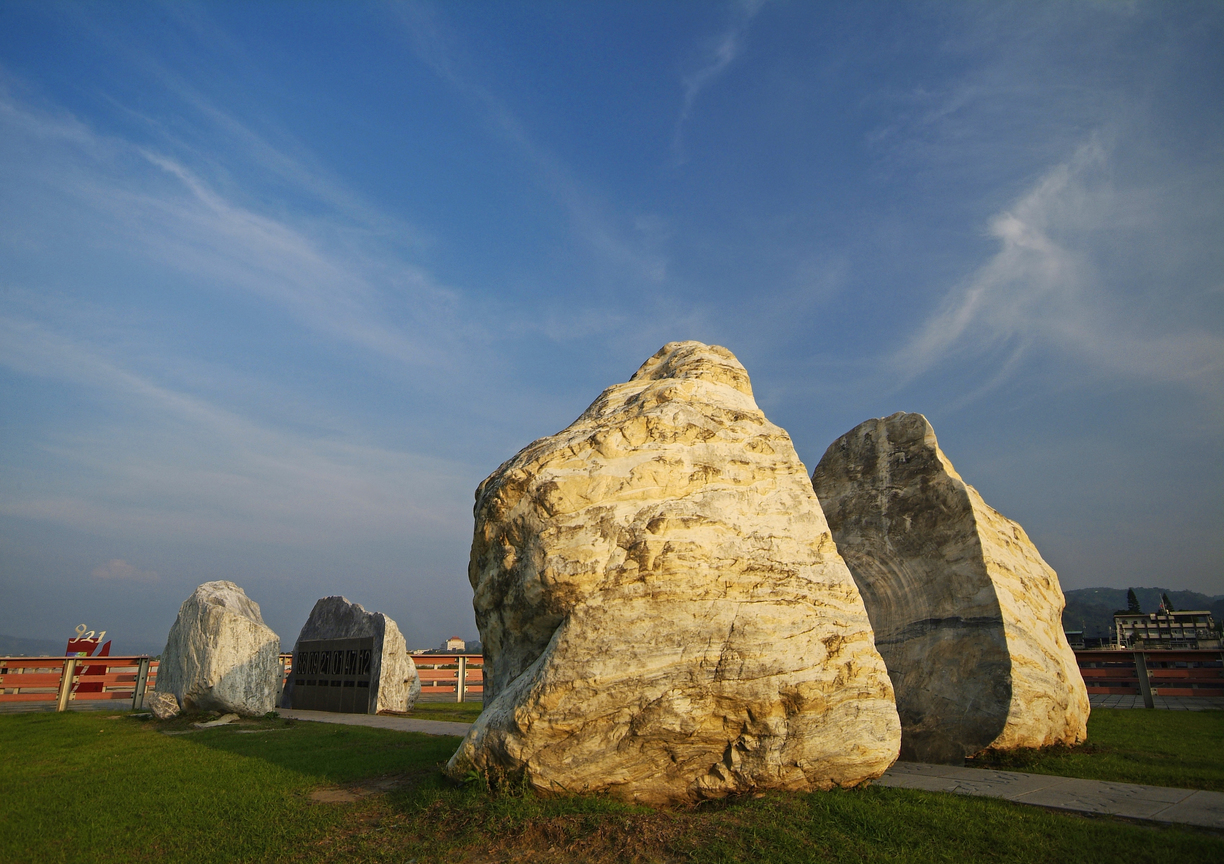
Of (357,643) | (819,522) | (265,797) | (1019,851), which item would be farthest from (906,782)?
(357,643)

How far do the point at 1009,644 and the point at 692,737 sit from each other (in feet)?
17.2

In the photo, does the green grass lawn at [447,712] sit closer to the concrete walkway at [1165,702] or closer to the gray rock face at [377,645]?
the gray rock face at [377,645]

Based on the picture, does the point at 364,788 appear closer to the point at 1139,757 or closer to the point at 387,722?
the point at 387,722

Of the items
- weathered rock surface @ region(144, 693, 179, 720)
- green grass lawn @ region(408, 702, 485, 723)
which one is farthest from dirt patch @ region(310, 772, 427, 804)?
weathered rock surface @ region(144, 693, 179, 720)

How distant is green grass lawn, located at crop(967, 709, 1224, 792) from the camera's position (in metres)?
7.52

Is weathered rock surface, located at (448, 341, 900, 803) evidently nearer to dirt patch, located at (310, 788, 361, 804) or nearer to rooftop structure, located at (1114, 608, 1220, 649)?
dirt patch, located at (310, 788, 361, 804)

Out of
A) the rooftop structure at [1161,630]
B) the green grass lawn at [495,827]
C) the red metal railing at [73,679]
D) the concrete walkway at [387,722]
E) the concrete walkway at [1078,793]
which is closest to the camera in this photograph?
the green grass lawn at [495,827]

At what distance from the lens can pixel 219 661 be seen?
15539mm

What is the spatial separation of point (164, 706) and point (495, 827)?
1429cm

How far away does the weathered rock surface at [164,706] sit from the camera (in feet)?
50.9

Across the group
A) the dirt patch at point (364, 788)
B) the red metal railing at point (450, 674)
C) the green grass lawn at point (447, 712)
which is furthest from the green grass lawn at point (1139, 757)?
the red metal railing at point (450, 674)

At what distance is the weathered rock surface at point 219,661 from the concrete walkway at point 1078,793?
1431 cm

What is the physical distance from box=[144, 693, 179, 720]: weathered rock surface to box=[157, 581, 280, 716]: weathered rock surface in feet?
0.55

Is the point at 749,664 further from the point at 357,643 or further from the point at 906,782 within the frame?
the point at 357,643
